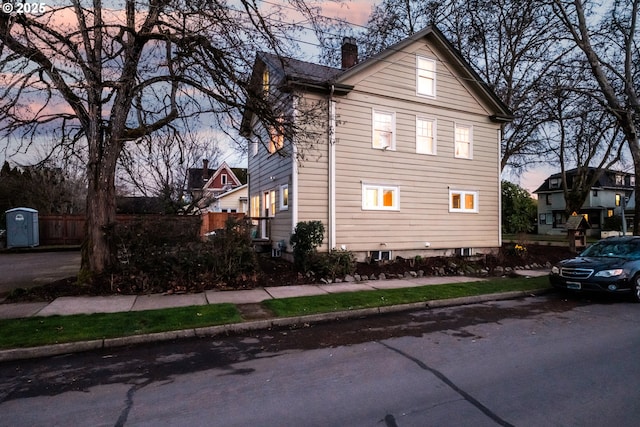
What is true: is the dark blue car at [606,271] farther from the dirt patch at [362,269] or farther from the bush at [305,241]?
the bush at [305,241]

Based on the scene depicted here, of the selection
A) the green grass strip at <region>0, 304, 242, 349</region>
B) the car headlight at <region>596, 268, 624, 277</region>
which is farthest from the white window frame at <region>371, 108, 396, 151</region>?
the green grass strip at <region>0, 304, 242, 349</region>

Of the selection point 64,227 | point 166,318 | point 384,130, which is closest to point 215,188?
point 64,227

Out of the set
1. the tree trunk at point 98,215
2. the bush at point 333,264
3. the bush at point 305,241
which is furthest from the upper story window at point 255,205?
the tree trunk at point 98,215

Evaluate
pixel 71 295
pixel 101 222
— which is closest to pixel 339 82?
pixel 101 222

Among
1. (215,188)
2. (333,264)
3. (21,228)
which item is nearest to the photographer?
(333,264)

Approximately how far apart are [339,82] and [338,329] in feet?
29.5

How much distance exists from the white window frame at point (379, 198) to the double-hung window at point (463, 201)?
2.78m

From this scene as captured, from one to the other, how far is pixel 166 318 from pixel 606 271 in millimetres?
9884

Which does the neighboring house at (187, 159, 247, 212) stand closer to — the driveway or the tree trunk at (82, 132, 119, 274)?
the driveway

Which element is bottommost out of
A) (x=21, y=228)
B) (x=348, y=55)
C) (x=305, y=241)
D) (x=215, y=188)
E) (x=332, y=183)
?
(x=305, y=241)

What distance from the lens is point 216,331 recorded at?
6430 mm

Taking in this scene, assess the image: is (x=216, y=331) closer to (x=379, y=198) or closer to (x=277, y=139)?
(x=379, y=198)

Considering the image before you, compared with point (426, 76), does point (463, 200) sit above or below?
below

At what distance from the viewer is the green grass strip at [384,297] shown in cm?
773
